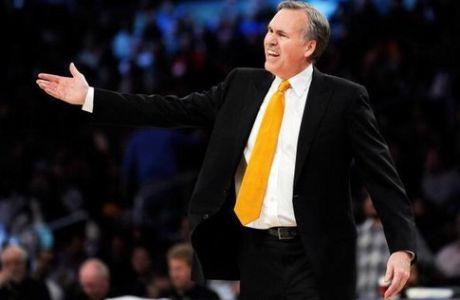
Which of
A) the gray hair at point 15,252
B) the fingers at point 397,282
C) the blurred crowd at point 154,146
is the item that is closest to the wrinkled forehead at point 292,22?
the fingers at point 397,282

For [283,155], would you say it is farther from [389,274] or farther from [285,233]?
[389,274]

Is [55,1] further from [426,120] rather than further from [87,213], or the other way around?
[426,120]

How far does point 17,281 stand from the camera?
777 centimetres

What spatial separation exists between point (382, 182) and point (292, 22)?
639 mm

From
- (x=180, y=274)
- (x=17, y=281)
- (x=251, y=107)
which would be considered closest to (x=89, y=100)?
(x=251, y=107)

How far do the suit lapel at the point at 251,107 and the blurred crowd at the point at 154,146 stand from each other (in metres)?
3.73

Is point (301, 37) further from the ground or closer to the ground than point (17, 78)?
further from the ground

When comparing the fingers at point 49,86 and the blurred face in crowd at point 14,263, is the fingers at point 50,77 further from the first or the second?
the blurred face in crowd at point 14,263

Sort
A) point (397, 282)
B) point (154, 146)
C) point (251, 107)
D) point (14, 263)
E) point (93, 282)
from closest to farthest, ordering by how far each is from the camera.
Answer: point (397, 282) < point (251, 107) < point (93, 282) < point (14, 263) < point (154, 146)

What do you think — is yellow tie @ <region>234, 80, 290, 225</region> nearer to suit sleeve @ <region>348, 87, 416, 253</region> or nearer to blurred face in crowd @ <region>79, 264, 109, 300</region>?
suit sleeve @ <region>348, 87, 416, 253</region>

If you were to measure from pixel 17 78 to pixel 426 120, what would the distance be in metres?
5.63

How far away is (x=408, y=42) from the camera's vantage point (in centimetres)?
1232

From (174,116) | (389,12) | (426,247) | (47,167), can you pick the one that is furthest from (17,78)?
(174,116)

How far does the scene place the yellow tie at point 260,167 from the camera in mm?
3693
